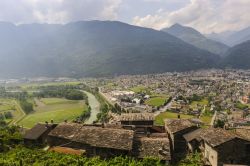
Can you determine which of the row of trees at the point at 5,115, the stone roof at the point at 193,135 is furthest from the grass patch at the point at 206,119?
the row of trees at the point at 5,115

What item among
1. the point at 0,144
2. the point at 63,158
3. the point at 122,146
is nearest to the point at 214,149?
the point at 122,146

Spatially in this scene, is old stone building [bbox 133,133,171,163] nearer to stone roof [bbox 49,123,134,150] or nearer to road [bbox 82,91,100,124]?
stone roof [bbox 49,123,134,150]

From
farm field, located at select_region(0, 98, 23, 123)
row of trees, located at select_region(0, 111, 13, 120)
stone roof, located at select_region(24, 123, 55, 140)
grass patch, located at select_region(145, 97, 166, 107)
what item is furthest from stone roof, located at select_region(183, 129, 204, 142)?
grass patch, located at select_region(145, 97, 166, 107)

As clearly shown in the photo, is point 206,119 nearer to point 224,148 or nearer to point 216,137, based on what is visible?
point 216,137

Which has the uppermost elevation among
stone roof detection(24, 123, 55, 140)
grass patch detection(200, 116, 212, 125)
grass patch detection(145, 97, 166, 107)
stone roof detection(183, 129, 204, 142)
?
stone roof detection(183, 129, 204, 142)

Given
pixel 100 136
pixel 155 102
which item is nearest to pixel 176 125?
pixel 100 136

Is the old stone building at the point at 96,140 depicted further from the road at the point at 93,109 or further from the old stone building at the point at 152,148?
the road at the point at 93,109

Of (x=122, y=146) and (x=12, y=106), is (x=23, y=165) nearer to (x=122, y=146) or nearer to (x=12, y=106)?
(x=122, y=146)
